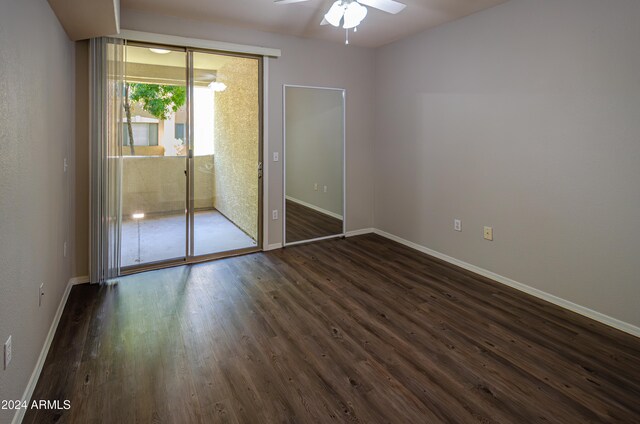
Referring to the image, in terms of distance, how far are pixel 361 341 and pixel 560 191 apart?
208 cm

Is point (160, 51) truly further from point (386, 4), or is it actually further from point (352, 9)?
point (386, 4)

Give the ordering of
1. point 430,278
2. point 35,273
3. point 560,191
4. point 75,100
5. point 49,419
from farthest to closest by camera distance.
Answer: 1. point 430,278
2. point 75,100
3. point 560,191
4. point 35,273
5. point 49,419

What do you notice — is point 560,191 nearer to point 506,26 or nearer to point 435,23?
point 506,26

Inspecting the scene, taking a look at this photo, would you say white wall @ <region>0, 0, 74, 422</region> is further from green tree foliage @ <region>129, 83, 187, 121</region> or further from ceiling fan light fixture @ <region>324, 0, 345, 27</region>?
ceiling fan light fixture @ <region>324, 0, 345, 27</region>

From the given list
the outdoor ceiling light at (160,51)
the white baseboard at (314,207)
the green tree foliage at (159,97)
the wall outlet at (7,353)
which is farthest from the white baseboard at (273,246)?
the wall outlet at (7,353)

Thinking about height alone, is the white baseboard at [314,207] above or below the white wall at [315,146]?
below

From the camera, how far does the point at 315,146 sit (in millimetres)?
4914

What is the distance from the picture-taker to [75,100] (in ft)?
10.9

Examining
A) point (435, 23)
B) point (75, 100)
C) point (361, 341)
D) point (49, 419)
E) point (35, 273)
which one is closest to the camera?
point (49, 419)

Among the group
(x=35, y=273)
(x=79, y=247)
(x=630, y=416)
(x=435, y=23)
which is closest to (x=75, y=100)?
(x=79, y=247)

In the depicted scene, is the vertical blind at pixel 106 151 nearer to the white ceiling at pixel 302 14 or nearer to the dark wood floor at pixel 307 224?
the white ceiling at pixel 302 14

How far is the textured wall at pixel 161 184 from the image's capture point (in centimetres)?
368

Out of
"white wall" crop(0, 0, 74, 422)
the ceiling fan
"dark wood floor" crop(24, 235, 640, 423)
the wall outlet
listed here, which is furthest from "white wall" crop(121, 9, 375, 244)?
the wall outlet

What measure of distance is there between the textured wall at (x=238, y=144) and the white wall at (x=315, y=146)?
0.44m
